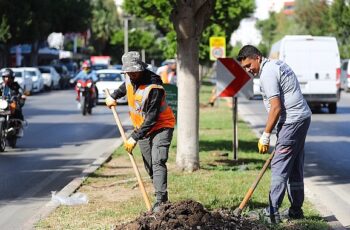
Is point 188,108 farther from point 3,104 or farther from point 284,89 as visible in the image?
point 3,104

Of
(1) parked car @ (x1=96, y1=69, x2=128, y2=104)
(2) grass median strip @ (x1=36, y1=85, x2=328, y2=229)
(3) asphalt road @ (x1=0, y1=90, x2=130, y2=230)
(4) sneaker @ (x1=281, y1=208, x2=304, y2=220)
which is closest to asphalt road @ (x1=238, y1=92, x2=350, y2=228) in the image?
(4) sneaker @ (x1=281, y1=208, x2=304, y2=220)

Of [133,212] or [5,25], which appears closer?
[133,212]

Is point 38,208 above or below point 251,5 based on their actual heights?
below

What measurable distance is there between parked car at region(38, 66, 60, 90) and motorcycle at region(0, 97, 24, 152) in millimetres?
35011

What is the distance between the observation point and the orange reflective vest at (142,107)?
7922 millimetres

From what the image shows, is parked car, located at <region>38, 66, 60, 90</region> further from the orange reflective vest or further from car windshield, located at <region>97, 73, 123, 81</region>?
the orange reflective vest

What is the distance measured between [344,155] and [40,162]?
5658 mm

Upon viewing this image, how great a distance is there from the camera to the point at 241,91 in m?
13.0

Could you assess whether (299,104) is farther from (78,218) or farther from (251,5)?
(251,5)

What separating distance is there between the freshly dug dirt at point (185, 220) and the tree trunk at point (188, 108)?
15.0 feet

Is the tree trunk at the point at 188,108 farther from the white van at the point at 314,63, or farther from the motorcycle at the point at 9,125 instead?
the white van at the point at 314,63

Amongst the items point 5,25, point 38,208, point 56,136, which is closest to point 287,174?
point 38,208

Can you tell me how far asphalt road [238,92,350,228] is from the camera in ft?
31.3

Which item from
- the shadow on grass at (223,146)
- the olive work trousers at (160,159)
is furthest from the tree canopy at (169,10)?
the olive work trousers at (160,159)
